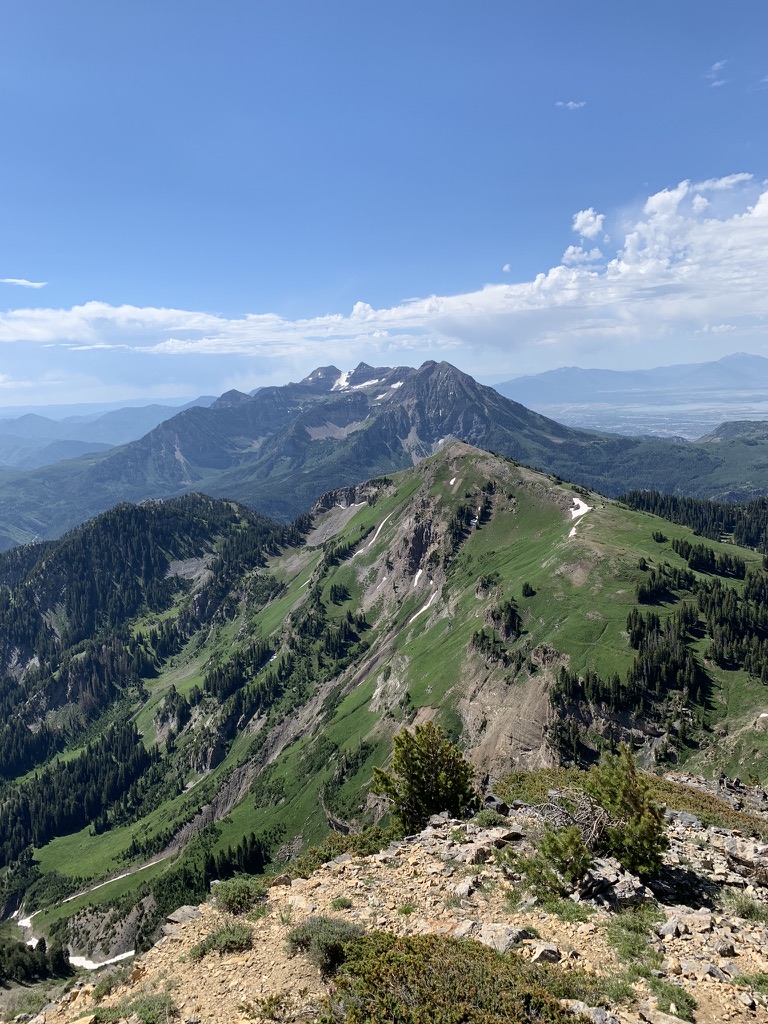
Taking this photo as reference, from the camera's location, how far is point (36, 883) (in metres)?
184

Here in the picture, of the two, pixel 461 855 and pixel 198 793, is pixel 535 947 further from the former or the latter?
pixel 198 793

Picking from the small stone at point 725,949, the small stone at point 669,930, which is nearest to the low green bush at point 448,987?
the small stone at point 669,930

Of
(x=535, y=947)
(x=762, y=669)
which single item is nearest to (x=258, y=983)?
(x=535, y=947)

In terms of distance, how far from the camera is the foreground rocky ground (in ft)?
62.0

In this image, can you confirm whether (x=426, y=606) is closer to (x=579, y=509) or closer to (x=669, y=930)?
(x=579, y=509)

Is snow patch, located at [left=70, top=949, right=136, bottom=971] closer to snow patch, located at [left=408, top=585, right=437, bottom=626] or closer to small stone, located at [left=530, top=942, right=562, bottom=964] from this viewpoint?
snow patch, located at [left=408, top=585, right=437, bottom=626]

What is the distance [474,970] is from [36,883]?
239m

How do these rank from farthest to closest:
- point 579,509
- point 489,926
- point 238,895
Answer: point 579,509 → point 238,895 → point 489,926

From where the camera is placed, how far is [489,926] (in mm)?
22562

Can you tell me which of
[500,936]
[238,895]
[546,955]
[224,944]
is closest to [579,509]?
[238,895]

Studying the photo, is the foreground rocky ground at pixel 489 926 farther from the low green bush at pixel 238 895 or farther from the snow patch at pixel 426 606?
the snow patch at pixel 426 606

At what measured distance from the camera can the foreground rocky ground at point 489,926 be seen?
1889cm

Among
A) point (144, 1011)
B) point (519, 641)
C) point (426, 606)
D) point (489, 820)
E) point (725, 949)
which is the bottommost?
point (426, 606)

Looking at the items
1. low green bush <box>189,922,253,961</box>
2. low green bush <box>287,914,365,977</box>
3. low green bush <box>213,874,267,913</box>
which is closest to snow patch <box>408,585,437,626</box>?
low green bush <box>213,874,267,913</box>
